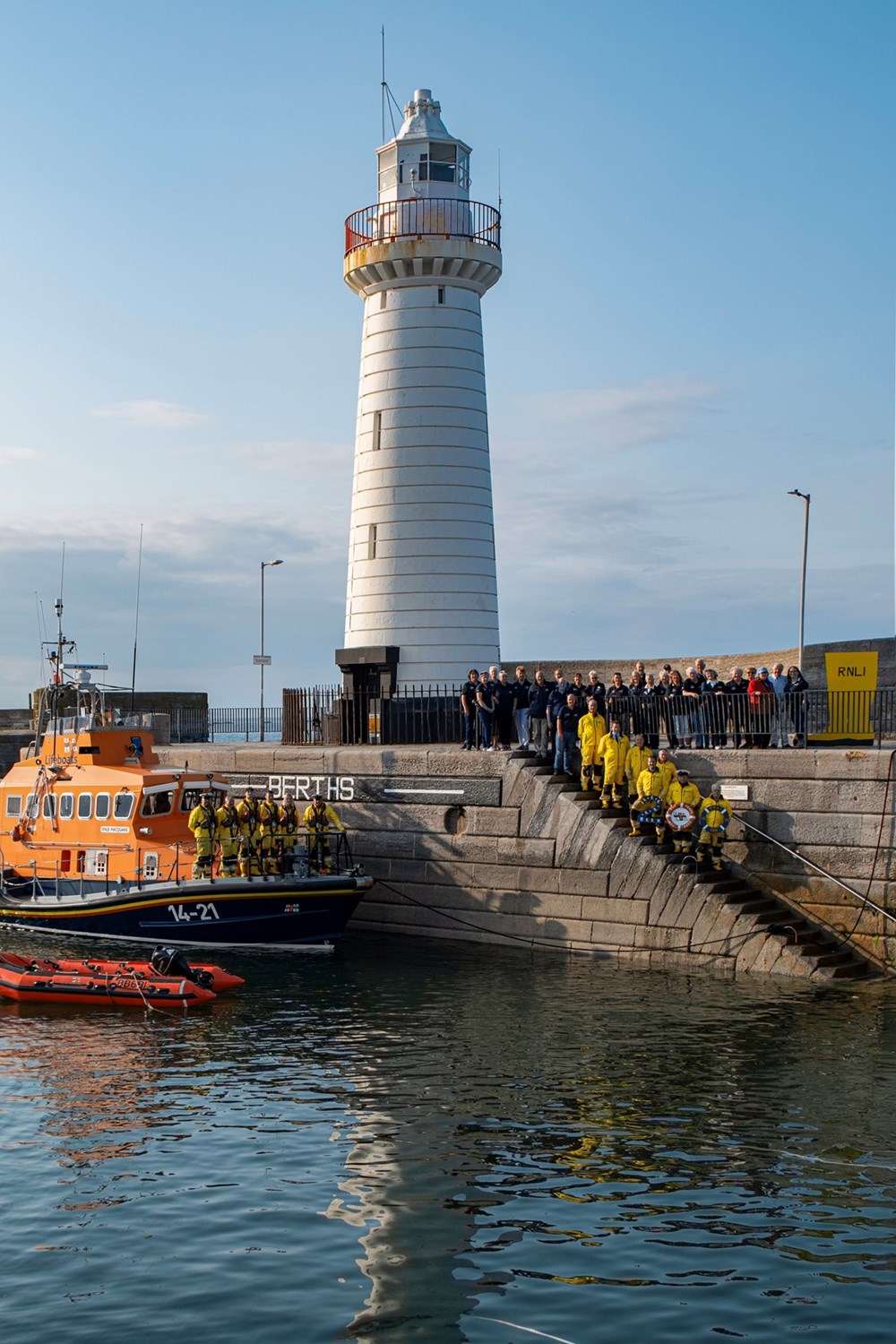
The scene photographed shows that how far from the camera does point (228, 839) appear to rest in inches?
931

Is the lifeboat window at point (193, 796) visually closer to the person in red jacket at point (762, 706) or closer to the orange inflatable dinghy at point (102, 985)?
the orange inflatable dinghy at point (102, 985)

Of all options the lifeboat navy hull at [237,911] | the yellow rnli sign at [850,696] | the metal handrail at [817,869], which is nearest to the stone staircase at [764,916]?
the metal handrail at [817,869]

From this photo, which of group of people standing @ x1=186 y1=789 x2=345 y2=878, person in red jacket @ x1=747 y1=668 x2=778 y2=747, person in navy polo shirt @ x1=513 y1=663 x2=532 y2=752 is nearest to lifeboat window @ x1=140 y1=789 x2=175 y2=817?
group of people standing @ x1=186 y1=789 x2=345 y2=878

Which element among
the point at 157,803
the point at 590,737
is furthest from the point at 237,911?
the point at 590,737

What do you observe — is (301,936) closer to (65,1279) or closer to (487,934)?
(487,934)

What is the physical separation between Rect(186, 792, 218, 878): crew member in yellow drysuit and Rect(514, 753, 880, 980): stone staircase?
6.38 metres

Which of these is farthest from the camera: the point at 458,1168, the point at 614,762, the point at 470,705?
the point at 470,705

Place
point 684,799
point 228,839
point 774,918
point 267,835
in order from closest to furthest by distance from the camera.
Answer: point 774,918
point 684,799
point 228,839
point 267,835

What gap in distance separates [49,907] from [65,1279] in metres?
15.8

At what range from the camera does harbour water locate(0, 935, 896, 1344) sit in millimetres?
9359

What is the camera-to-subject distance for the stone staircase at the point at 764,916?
1948 centimetres

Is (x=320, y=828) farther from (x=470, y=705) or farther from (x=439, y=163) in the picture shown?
(x=439, y=163)

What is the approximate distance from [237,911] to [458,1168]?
1173 centimetres

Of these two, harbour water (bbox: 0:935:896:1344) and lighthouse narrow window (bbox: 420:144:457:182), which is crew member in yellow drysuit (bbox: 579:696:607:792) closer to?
harbour water (bbox: 0:935:896:1344)
